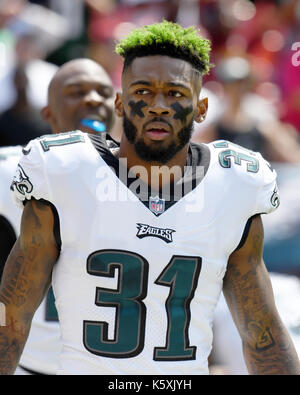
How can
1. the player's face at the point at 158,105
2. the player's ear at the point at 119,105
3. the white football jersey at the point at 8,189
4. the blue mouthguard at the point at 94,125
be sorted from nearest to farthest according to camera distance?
the player's face at the point at 158,105 → the player's ear at the point at 119,105 → the white football jersey at the point at 8,189 → the blue mouthguard at the point at 94,125

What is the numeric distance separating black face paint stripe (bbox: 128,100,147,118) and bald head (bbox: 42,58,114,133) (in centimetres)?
127

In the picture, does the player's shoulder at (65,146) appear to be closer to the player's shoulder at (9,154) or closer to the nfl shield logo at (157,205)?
the nfl shield logo at (157,205)

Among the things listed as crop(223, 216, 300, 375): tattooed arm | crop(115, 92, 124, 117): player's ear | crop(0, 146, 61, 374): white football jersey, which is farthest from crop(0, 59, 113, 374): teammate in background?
crop(223, 216, 300, 375): tattooed arm

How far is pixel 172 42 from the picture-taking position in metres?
2.90

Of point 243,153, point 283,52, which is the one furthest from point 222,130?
point 243,153

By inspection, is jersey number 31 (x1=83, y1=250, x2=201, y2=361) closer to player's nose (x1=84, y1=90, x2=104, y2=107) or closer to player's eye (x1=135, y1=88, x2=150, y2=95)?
player's eye (x1=135, y1=88, x2=150, y2=95)

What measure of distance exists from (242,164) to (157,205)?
14.3 inches

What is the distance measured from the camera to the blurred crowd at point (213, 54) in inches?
264

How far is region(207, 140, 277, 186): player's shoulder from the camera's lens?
9.66 feet

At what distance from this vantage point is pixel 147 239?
2.80 meters

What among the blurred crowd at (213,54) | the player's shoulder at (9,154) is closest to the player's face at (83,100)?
the player's shoulder at (9,154)
